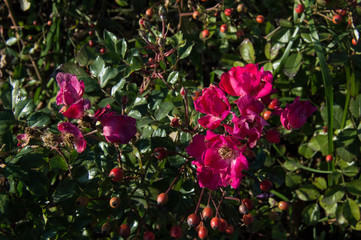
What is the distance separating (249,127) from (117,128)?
1.31 ft

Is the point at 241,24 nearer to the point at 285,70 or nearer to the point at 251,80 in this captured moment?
the point at 285,70

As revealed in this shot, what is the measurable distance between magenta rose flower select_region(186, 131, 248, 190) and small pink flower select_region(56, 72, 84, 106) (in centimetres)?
39

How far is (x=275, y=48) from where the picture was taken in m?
1.74

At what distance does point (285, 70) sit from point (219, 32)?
441 millimetres

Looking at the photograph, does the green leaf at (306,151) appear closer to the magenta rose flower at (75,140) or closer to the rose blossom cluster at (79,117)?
the rose blossom cluster at (79,117)

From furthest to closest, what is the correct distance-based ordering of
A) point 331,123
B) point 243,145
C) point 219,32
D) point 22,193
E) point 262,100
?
point 219,32 < point 331,123 < point 22,193 < point 262,100 < point 243,145

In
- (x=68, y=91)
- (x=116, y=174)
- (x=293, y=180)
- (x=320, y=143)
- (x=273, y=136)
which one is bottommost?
(x=293, y=180)

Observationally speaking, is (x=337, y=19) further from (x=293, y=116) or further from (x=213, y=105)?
(x=213, y=105)

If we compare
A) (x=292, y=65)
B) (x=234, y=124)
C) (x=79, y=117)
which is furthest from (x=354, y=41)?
(x=79, y=117)

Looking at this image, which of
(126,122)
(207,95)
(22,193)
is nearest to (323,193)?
(207,95)

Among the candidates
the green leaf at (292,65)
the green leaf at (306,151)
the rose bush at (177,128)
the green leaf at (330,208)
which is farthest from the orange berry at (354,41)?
the green leaf at (330,208)

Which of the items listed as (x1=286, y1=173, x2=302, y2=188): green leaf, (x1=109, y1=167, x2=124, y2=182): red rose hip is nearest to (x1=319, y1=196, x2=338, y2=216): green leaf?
(x1=286, y1=173, x2=302, y2=188): green leaf

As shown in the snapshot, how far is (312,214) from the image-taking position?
5.82 feet

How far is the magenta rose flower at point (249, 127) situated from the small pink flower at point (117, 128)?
301mm
